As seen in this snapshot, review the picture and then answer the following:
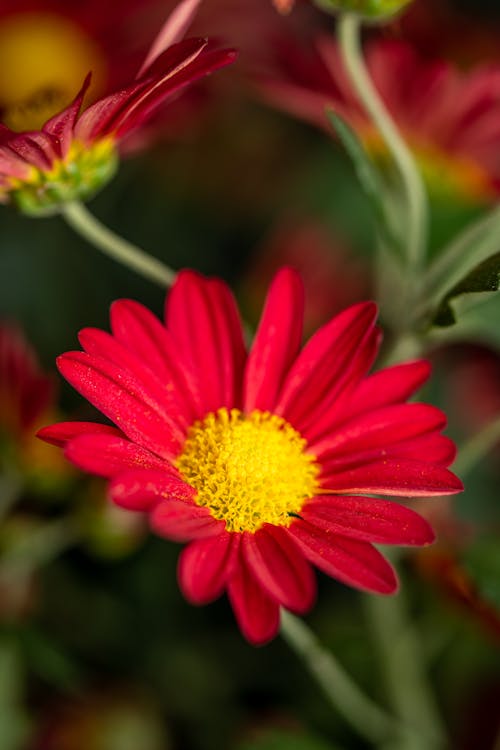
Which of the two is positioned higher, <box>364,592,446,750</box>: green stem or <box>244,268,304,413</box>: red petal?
<box>244,268,304,413</box>: red petal

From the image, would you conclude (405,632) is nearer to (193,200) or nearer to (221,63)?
(221,63)

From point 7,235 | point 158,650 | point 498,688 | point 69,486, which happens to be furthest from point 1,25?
point 498,688

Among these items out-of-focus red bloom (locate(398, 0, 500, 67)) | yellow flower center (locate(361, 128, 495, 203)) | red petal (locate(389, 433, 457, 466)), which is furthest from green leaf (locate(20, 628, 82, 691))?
out-of-focus red bloom (locate(398, 0, 500, 67))

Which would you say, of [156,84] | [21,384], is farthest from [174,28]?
[21,384]

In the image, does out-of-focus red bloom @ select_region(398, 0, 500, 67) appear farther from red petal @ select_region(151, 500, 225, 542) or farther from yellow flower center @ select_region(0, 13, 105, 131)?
red petal @ select_region(151, 500, 225, 542)

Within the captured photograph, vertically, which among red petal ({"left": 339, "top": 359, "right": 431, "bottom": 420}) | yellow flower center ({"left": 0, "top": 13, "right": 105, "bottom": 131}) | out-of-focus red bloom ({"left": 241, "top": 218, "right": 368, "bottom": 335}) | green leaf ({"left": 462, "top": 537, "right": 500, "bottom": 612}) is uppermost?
yellow flower center ({"left": 0, "top": 13, "right": 105, "bottom": 131})

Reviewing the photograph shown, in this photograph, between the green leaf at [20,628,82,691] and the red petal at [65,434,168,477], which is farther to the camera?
the green leaf at [20,628,82,691]

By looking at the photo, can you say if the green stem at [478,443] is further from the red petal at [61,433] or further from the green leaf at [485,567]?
the red petal at [61,433]
